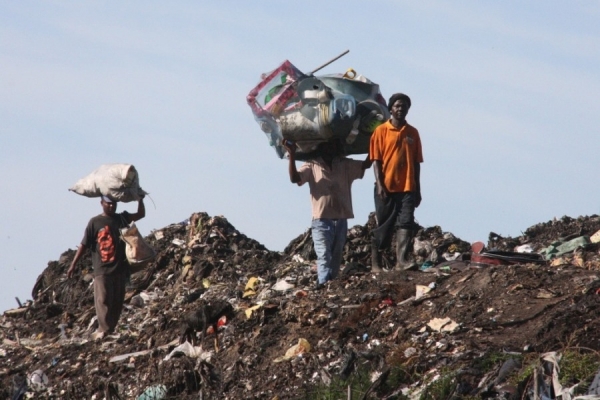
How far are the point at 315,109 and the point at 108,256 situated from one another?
7.77 feet

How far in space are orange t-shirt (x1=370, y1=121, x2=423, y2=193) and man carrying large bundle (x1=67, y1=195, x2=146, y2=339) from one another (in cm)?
240

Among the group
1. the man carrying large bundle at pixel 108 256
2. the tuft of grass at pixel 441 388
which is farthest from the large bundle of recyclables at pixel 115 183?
the tuft of grass at pixel 441 388

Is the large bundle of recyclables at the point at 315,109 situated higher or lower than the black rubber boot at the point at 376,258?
higher

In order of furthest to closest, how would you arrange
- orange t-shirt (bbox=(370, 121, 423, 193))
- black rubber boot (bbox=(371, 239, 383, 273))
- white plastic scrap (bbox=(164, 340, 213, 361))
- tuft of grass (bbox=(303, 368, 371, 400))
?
black rubber boot (bbox=(371, 239, 383, 273)) < orange t-shirt (bbox=(370, 121, 423, 193)) < white plastic scrap (bbox=(164, 340, 213, 361)) < tuft of grass (bbox=(303, 368, 371, 400))

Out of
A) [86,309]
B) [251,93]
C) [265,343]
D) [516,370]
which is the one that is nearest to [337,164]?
[251,93]

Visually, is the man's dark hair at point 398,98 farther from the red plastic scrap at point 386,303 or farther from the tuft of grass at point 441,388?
the tuft of grass at point 441,388

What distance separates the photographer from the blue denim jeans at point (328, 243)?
36.4ft

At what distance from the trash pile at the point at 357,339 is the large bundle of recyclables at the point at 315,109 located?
1.16 metres

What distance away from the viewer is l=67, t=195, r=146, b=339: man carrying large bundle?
11.8 metres

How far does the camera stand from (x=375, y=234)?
1127 centimetres

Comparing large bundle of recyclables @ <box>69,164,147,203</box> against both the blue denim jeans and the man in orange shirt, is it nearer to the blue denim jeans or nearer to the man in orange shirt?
the blue denim jeans

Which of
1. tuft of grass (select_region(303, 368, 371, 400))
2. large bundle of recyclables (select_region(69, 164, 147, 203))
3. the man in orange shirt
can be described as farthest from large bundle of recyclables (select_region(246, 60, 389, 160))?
tuft of grass (select_region(303, 368, 371, 400))

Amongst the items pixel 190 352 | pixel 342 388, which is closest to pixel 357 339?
pixel 342 388

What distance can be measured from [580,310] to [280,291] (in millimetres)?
3445
